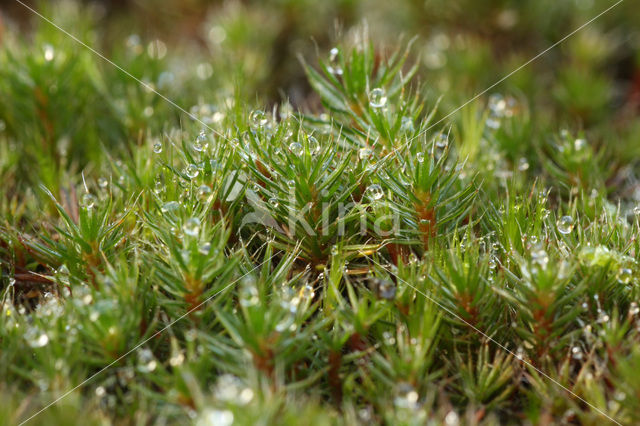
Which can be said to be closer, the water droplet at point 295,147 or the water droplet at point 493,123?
the water droplet at point 295,147

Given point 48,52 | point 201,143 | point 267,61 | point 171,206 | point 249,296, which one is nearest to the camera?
point 249,296

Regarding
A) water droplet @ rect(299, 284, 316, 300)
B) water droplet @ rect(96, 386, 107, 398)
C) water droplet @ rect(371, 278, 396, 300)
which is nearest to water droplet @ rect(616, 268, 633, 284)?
water droplet @ rect(371, 278, 396, 300)

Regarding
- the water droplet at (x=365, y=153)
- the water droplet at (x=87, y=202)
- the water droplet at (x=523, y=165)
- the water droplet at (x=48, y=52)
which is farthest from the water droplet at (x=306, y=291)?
the water droplet at (x=48, y=52)

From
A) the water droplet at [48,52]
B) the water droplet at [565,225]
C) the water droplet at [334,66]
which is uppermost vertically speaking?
the water droplet at [48,52]

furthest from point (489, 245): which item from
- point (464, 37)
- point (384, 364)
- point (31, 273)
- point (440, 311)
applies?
point (464, 37)

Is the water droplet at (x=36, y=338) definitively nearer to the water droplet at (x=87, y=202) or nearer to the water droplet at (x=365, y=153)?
the water droplet at (x=87, y=202)

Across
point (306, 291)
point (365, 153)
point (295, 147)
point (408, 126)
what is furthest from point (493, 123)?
point (306, 291)

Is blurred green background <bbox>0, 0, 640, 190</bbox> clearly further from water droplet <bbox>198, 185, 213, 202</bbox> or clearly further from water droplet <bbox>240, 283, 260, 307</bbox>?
water droplet <bbox>240, 283, 260, 307</bbox>

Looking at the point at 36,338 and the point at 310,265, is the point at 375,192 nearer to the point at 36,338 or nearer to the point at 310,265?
the point at 310,265
